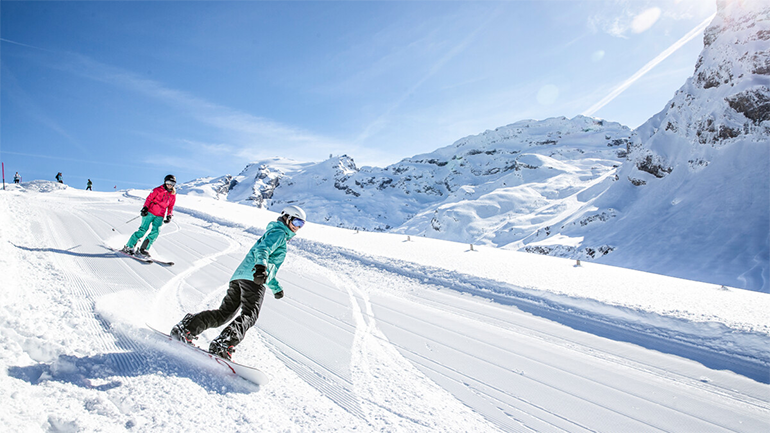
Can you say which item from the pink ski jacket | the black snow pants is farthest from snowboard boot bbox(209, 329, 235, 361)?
the pink ski jacket

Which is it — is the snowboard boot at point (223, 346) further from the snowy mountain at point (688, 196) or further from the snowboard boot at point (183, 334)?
the snowy mountain at point (688, 196)

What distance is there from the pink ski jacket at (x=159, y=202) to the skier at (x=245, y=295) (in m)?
5.45

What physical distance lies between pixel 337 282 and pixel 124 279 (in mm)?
3881

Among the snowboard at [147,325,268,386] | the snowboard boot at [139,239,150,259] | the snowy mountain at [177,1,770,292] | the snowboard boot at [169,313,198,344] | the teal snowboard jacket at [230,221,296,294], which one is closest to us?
the snowboard at [147,325,268,386]

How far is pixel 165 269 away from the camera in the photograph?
677 centimetres

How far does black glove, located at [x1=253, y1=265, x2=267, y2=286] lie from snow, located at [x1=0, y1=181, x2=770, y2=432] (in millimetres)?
931

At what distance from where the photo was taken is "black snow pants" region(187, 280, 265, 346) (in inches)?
129

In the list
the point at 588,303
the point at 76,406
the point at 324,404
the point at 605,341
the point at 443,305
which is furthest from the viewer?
the point at 443,305

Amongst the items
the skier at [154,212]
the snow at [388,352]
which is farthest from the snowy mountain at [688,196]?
the skier at [154,212]

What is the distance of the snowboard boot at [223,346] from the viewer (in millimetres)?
3064

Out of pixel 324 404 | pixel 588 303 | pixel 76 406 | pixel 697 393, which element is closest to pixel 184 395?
pixel 76 406

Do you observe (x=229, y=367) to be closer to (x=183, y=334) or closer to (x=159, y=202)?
(x=183, y=334)

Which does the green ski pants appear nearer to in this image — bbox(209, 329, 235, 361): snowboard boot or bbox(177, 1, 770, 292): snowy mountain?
bbox(209, 329, 235, 361): snowboard boot

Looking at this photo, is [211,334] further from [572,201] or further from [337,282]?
[572,201]
